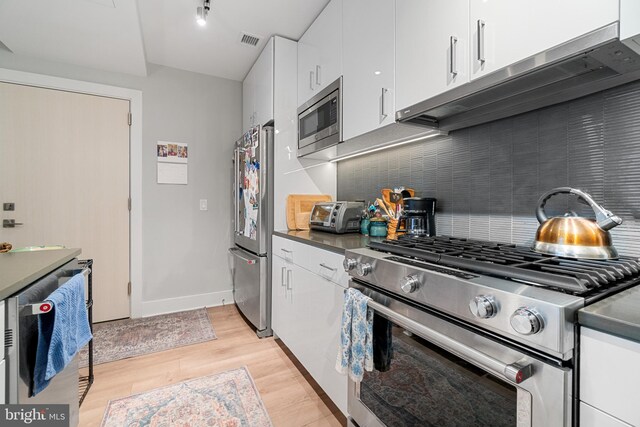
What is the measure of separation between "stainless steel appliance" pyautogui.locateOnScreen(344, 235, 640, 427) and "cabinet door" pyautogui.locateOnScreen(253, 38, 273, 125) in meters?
1.75

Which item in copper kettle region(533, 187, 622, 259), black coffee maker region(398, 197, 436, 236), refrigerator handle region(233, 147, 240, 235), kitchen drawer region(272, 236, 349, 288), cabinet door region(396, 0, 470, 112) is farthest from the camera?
refrigerator handle region(233, 147, 240, 235)

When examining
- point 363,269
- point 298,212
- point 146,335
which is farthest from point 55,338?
point 146,335

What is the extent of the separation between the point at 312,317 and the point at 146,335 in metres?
1.68

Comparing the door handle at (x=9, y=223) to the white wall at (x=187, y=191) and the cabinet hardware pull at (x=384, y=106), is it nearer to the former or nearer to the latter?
the white wall at (x=187, y=191)

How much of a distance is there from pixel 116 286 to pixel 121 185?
0.95 metres

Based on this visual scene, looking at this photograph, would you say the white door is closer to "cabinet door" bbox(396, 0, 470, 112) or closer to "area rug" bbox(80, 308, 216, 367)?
"area rug" bbox(80, 308, 216, 367)

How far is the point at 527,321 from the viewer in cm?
61

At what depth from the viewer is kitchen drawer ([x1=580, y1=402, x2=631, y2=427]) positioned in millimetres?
544

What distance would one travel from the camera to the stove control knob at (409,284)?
917 mm

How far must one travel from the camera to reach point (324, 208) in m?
2.19

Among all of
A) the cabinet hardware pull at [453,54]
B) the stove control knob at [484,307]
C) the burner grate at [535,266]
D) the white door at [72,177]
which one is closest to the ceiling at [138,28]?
the white door at [72,177]

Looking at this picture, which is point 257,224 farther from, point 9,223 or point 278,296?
point 9,223

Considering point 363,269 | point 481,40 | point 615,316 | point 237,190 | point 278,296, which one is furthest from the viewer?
point 237,190

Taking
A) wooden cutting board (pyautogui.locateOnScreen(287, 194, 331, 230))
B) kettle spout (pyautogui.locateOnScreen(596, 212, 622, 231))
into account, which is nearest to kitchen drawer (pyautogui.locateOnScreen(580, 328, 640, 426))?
kettle spout (pyautogui.locateOnScreen(596, 212, 622, 231))
